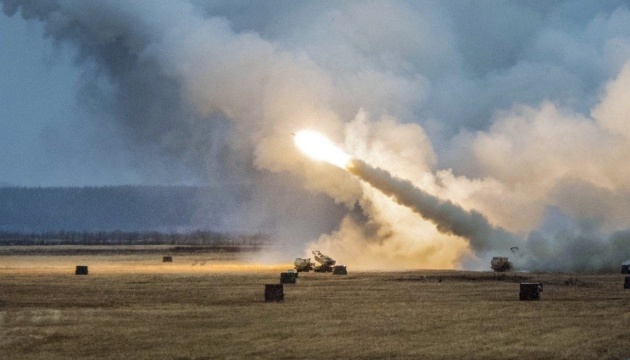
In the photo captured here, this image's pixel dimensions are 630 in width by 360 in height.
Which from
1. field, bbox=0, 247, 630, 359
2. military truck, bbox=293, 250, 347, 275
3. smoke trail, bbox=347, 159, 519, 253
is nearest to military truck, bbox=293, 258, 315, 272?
military truck, bbox=293, 250, 347, 275

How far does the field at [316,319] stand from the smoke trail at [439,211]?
31.3 feet

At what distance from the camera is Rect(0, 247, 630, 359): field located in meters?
34.2

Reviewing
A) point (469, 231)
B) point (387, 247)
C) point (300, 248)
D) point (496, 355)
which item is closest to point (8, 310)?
point (496, 355)

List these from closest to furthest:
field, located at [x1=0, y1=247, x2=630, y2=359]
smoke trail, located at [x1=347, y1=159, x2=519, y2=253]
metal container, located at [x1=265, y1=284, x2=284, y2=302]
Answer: field, located at [x1=0, y1=247, x2=630, y2=359] → metal container, located at [x1=265, y1=284, x2=284, y2=302] → smoke trail, located at [x1=347, y1=159, x2=519, y2=253]

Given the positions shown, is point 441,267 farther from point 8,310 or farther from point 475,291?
point 8,310

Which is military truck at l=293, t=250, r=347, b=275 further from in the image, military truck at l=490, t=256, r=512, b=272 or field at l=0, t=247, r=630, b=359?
field at l=0, t=247, r=630, b=359

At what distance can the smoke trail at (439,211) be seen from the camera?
7369 centimetres

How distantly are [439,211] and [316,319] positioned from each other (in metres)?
34.7

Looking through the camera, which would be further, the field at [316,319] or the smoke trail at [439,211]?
the smoke trail at [439,211]

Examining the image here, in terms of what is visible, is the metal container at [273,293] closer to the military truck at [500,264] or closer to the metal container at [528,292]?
the metal container at [528,292]

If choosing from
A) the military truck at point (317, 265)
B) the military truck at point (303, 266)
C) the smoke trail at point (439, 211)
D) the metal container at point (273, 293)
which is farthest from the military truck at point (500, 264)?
the metal container at point (273, 293)

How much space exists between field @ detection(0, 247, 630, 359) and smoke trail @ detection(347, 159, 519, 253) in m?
Result: 9.53

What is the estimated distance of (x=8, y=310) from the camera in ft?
151

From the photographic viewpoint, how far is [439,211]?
7588 centimetres
